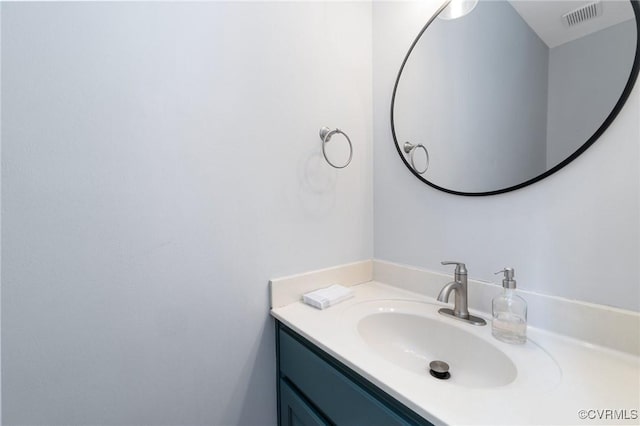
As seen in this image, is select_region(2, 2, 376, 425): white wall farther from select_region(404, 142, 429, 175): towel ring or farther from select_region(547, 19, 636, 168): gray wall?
select_region(547, 19, 636, 168): gray wall

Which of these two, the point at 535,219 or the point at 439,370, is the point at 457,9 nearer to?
the point at 535,219

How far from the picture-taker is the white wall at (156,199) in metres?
0.64

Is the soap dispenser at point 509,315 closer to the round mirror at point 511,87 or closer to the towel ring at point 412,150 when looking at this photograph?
the round mirror at point 511,87

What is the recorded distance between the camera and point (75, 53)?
67cm

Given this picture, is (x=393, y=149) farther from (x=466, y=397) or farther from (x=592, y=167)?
(x=466, y=397)

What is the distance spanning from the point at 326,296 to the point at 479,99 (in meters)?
0.85

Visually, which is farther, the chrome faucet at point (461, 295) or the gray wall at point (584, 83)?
→ the chrome faucet at point (461, 295)

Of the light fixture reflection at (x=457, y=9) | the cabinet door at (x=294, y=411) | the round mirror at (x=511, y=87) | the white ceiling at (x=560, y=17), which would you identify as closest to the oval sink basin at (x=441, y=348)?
the cabinet door at (x=294, y=411)

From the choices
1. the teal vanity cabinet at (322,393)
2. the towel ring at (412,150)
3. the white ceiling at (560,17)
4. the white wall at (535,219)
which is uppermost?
the white ceiling at (560,17)

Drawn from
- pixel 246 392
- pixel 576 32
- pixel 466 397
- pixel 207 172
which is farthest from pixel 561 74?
pixel 246 392

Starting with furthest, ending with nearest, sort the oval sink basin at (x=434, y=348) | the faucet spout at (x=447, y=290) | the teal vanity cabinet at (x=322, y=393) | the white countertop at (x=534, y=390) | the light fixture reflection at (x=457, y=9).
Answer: the light fixture reflection at (x=457, y=9) < the faucet spout at (x=447, y=290) < the oval sink basin at (x=434, y=348) < the teal vanity cabinet at (x=322, y=393) < the white countertop at (x=534, y=390)

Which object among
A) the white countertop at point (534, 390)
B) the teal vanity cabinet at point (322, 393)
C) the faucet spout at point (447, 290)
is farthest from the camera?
the faucet spout at point (447, 290)

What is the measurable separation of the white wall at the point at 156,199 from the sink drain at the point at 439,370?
Answer: 1.68ft

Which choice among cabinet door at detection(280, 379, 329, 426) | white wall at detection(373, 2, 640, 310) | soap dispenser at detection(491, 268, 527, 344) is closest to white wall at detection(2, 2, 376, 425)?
cabinet door at detection(280, 379, 329, 426)
